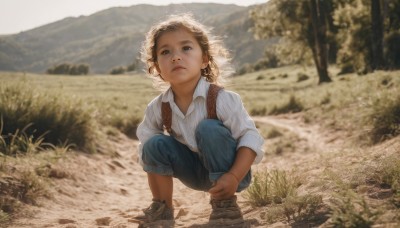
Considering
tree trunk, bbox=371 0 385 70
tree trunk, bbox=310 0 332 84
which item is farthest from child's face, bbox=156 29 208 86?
tree trunk, bbox=310 0 332 84

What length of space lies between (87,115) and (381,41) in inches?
499

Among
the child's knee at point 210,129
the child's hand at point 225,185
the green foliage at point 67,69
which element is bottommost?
the child's hand at point 225,185

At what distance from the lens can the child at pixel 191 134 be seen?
2953mm

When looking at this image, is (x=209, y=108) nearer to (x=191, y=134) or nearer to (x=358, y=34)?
(x=191, y=134)

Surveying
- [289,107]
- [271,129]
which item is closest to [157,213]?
[271,129]

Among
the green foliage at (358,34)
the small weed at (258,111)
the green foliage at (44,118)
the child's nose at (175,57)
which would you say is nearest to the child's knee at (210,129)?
the child's nose at (175,57)

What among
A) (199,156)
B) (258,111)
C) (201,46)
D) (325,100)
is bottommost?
(258,111)

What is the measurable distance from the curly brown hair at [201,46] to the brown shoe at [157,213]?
1.16 m

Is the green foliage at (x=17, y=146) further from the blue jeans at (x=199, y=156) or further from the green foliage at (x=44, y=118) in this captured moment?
the blue jeans at (x=199, y=156)

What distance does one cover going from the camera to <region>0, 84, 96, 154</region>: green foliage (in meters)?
5.20

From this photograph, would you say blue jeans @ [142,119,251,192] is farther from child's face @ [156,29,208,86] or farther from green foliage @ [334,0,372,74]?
green foliage @ [334,0,372,74]

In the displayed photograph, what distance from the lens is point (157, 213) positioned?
3119 millimetres

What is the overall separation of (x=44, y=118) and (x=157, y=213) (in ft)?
9.91

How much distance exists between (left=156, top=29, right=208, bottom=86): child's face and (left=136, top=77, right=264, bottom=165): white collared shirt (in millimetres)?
130
